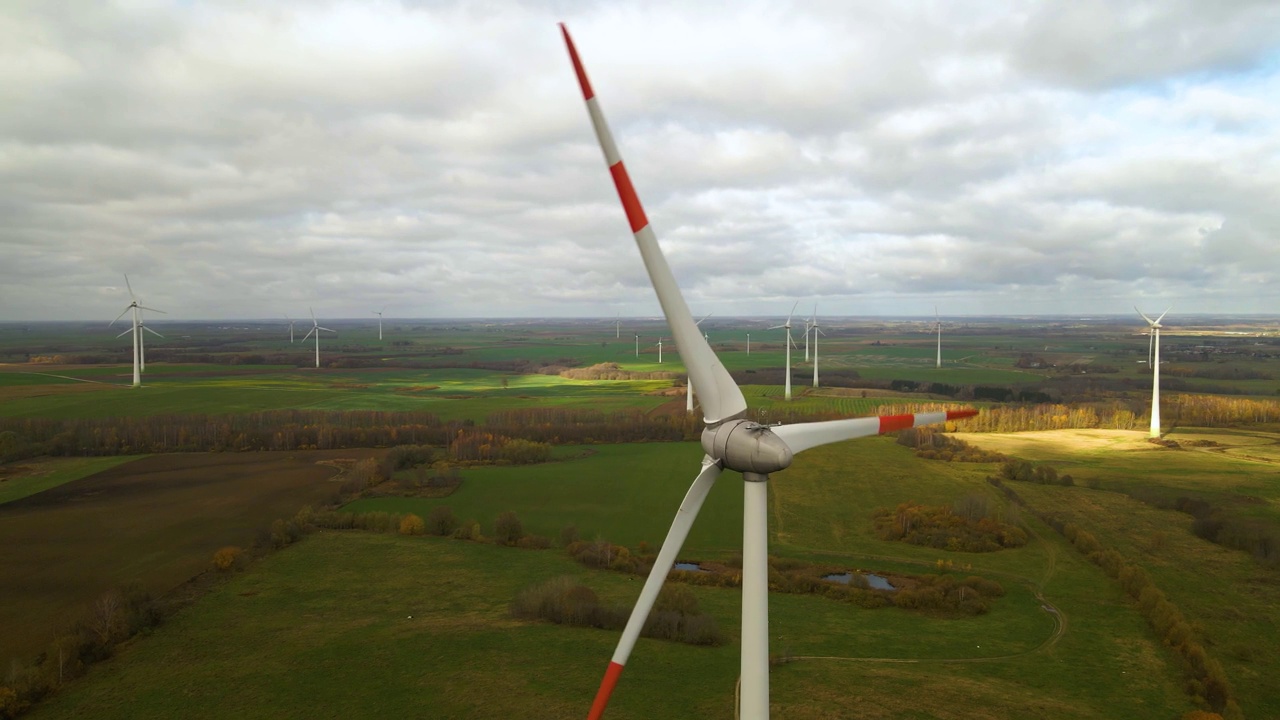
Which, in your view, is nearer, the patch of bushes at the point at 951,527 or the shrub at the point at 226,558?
the shrub at the point at 226,558

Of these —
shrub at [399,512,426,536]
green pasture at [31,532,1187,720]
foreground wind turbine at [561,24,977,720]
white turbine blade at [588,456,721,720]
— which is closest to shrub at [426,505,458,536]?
shrub at [399,512,426,536]

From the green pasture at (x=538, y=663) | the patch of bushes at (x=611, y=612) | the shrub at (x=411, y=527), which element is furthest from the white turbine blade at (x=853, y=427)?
the shrub at (x=411, y=527)

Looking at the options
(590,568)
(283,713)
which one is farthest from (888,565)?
(283,713)

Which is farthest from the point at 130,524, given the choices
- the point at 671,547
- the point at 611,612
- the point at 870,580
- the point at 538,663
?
the point at 671,547

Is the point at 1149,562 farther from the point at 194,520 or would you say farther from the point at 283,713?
the point at 194,520

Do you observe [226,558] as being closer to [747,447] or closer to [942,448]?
[747,447]

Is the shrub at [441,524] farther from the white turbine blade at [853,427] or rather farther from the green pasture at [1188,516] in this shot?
the green pasture at [1188,516]
